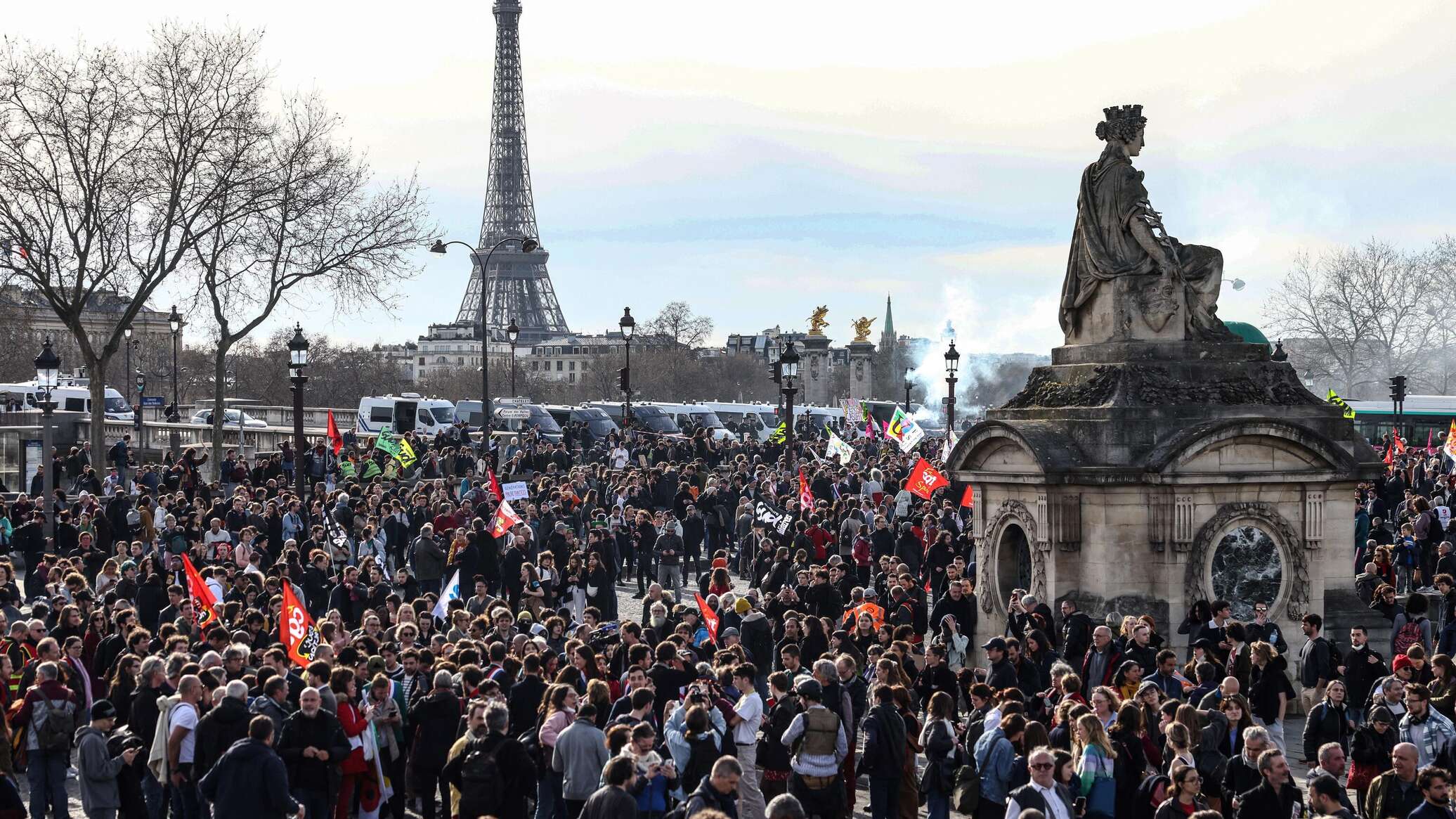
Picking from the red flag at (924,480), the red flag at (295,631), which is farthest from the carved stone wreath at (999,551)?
the red flag at (295,631)

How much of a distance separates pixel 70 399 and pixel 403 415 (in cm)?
1116

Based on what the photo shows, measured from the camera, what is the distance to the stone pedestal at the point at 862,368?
102m

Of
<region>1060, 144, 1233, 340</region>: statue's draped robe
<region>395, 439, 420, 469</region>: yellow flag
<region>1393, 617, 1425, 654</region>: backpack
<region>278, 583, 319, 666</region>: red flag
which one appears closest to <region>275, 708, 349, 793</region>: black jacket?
<region>278, 583, 319, 666</region>: red flag

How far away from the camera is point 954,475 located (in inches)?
794

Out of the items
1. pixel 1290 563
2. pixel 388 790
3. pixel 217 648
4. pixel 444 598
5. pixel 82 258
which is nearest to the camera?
pixel 388 790

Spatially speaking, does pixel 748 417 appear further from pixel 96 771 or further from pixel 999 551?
pixel 96 771

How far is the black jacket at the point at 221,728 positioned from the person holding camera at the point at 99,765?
99 centimetres

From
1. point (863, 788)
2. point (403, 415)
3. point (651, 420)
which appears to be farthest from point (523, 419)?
point (863, 788)

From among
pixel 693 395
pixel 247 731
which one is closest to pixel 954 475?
pixel 247 731

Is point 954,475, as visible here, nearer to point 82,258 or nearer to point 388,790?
point 388,790

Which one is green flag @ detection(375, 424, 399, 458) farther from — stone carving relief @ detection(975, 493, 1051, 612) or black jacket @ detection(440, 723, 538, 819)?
black jacket @ detection(440, 723, 538, 819)

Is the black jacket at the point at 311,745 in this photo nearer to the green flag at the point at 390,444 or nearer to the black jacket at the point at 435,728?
the black jacket at the point at 435,728

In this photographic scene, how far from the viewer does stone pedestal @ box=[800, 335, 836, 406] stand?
334 feet

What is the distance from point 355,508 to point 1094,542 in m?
13.2
